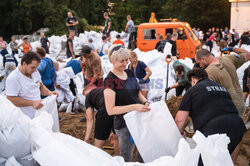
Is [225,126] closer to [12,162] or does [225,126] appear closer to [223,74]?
[223,74]

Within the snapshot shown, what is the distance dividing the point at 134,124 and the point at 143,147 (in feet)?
0.61

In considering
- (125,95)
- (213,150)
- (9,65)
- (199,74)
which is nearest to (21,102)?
(125,95)

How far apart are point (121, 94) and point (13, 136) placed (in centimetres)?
86

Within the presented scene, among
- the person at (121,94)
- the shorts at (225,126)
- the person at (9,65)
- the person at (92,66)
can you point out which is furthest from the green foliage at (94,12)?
the shorts at (225,126)

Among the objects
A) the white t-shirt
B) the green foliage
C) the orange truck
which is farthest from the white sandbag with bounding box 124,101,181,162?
the green foliage

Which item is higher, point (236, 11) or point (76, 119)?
point (236, 11)

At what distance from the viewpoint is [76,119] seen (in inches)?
191

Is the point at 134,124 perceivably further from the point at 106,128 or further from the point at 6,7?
the point at 6,7

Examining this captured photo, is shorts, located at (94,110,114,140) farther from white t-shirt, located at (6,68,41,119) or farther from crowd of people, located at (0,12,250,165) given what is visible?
white t-shirt, located at (6,68,41,119)

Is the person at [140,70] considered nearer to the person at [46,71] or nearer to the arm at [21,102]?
the person at [46,71]

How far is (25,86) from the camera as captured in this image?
262 centimetres

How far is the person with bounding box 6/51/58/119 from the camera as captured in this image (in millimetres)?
2531

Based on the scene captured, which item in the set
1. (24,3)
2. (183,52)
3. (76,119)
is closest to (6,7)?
(24,3)

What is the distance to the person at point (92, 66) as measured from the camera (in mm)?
3855
